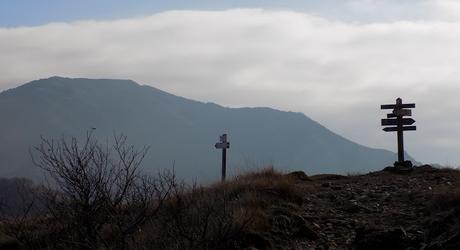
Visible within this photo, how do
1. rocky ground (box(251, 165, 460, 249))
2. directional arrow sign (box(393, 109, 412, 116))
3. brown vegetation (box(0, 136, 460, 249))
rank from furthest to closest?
1. directional arrow sign (box(393, 109, 412, 116))
2. rocky ground (box(251, 165, 460, 249))
3. brown vegetation (box(0, 136, 460, 249))

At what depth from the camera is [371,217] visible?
10.2m

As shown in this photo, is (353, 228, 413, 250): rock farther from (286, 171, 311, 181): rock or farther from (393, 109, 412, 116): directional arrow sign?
(393, 109, 412, 116): directional arrow sign

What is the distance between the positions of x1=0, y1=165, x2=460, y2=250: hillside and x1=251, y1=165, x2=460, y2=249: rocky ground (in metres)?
0.01

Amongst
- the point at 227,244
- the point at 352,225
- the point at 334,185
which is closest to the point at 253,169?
the point at 334,185

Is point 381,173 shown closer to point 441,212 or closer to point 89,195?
point 441,212

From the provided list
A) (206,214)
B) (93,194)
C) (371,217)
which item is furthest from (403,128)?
(93,194)

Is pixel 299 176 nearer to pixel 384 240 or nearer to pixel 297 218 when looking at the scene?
pixel 297 218

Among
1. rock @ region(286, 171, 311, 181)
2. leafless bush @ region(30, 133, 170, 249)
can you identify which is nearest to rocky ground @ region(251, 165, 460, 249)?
rock @ region(286, 171, 311, 181)

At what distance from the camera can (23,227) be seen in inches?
380

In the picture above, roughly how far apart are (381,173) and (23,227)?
8553 millimetres

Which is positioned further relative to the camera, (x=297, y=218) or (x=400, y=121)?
(x=400, y=121)

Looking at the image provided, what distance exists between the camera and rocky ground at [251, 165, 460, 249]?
8.38 m

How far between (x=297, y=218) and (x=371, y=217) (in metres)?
1.31

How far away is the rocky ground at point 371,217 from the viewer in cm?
838
